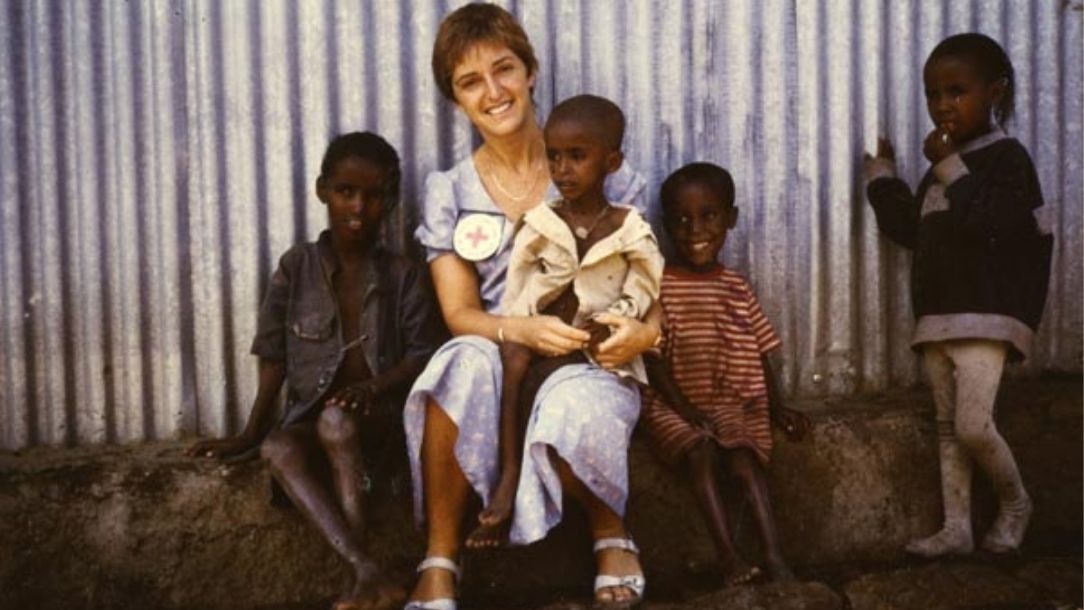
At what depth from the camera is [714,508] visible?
143 inches

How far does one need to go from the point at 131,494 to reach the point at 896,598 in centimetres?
233

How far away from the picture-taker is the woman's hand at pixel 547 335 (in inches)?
138

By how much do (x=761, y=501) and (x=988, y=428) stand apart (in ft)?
2.58

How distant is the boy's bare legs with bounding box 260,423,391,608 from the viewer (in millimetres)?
3393

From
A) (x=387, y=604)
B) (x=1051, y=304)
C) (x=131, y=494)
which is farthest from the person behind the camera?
(x=1051, y=304)

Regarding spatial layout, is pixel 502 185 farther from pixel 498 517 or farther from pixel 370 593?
pixel 370 593

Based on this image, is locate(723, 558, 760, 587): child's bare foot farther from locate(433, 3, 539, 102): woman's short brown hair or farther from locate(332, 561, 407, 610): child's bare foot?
locate(433, 3, 539, 102): woman's short brown hair

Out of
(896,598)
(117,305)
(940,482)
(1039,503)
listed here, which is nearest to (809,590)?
(896,598)

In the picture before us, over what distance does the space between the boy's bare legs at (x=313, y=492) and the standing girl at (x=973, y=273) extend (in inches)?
71.3

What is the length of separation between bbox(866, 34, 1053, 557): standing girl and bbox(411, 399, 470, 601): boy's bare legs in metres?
1.56

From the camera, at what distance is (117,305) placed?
13.1ft

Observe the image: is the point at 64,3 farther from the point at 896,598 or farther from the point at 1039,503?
the point at 1039,503

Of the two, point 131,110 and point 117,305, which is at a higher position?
point 131,110

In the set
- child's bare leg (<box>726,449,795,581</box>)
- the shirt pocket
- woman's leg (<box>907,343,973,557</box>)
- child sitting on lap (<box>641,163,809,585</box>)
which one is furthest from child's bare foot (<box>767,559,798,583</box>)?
the shirt pocket
